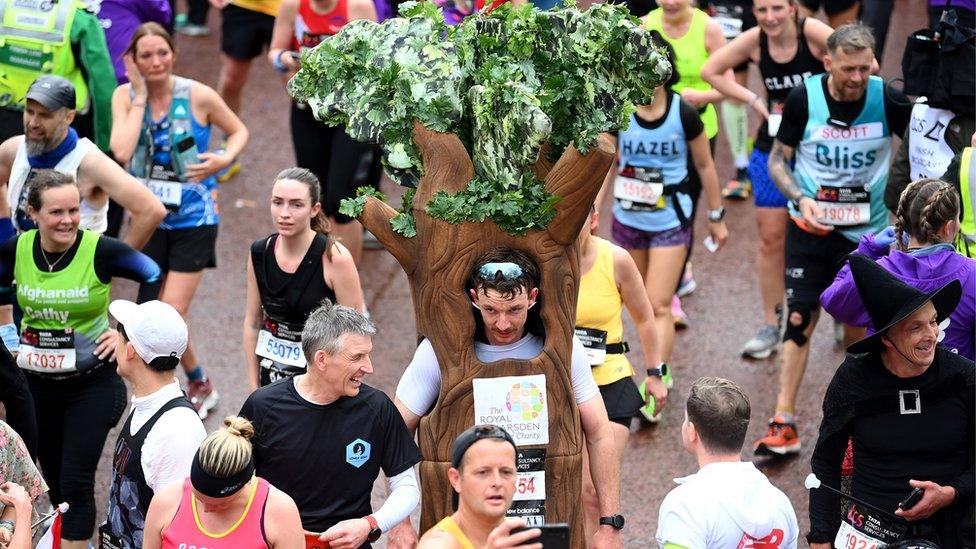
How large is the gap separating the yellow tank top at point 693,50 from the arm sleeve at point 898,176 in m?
2.12

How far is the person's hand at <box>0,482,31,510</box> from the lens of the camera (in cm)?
470

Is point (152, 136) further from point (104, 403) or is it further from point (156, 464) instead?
point (156, 464)

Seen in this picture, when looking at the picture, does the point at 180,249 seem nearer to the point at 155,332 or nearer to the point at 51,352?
the point at 51,352

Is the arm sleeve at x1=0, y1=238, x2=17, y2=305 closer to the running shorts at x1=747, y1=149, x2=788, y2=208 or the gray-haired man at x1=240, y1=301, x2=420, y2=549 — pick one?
the gray-haired man at x1=240, y1=301, x2=420, y2=549

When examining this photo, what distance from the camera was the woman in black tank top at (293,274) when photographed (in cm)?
640

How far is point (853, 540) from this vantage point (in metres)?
5.25

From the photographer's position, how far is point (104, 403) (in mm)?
6328

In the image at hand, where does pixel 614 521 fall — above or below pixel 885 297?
below

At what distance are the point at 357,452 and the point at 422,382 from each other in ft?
1.26

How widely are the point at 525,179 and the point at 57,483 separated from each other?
2.87 m

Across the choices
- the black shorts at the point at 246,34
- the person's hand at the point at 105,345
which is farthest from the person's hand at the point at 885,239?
the black shorts at the point at 246,34

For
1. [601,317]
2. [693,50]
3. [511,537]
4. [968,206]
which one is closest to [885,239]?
[968,206]

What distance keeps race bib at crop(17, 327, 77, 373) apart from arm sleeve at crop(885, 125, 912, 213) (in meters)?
4.00

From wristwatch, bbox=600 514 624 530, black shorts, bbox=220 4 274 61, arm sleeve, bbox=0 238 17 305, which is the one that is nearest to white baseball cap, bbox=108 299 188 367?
arm sleeve, bbox=0 238 17 305
